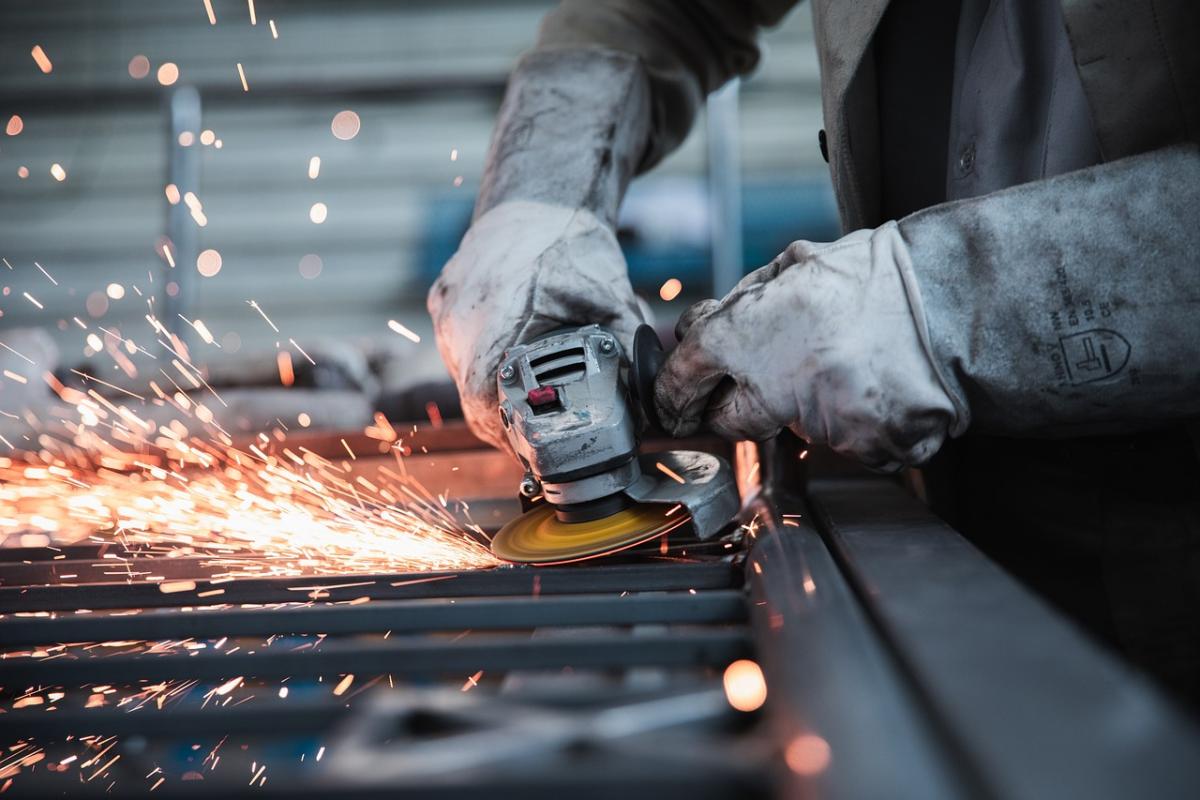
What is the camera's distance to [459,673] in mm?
791

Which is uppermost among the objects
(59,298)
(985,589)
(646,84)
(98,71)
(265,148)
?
(98,71)

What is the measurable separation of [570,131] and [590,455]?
750mm

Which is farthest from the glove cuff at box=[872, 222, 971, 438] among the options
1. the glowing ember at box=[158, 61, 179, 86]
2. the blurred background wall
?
the glowing ember at box=[158, 61, 179, 86]

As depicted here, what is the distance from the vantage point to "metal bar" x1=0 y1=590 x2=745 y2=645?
878mm

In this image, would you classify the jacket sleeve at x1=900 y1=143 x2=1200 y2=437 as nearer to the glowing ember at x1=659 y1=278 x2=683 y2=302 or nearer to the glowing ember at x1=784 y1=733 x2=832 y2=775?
the glowing ember at x1=784 y1=733 x2=832 y2=775

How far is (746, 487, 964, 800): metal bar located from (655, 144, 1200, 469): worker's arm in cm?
31

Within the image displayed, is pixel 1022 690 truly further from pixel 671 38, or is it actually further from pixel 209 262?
pixel 209 262

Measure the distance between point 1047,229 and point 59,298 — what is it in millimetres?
5923

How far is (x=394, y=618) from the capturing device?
902mm

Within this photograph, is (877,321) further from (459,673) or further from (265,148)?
(265,148)

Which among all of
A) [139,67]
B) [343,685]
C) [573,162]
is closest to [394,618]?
[343,685]

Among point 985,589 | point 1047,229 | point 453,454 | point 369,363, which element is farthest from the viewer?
point 369,363

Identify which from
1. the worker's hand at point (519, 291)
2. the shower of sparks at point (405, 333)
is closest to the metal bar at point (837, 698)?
the worker's hand at point (519, 291)

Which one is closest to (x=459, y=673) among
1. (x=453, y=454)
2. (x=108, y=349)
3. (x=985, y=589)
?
(x=985, y=589)
